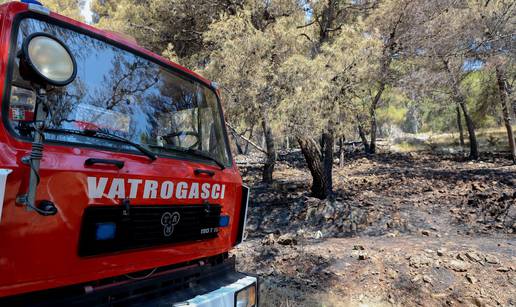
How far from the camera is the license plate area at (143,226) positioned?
6.59 feet

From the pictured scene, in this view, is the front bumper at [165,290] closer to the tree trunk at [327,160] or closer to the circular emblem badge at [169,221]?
the circular emblem badge at [169,221]

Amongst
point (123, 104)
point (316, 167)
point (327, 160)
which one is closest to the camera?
point (123, 104)

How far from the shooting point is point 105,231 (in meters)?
2.07

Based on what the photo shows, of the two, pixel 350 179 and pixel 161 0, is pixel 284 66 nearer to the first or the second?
pixel 161 0

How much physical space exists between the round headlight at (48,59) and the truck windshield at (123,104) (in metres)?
0.20

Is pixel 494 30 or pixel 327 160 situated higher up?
pixel 494 30

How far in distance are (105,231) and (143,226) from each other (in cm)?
24

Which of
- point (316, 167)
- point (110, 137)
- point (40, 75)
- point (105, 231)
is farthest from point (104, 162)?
point (316, 167)

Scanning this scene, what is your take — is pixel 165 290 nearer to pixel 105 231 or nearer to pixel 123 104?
pixel 105 231

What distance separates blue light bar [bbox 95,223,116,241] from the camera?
2.03 m

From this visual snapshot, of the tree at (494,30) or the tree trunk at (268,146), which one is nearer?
the tree trunk at (268,146)

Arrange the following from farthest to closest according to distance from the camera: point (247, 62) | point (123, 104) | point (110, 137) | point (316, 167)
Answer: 1. point (316, 167)
2. point (247, 62)
3. point (123, 104)
4. point (110, 137)

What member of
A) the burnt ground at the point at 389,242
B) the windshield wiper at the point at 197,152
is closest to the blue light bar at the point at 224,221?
the windshield wiper at the point at 197,152

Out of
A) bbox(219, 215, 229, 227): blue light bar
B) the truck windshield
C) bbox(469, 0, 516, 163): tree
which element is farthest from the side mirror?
bbox(469, 0, 516, 163): tree
